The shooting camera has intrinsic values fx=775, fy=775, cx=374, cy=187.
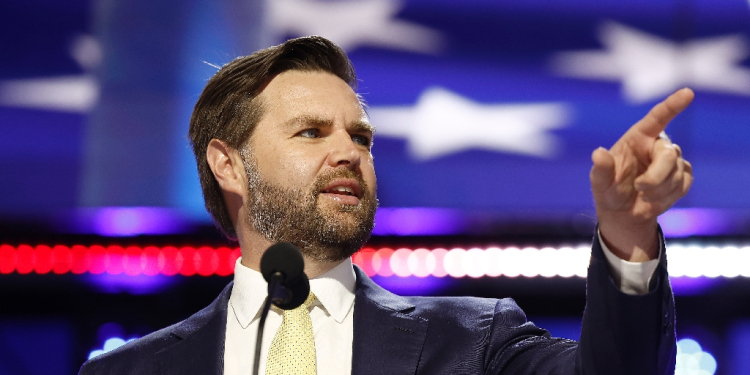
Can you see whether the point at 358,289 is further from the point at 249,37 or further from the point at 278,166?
the point at 249,37

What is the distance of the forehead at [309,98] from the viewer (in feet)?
7.20

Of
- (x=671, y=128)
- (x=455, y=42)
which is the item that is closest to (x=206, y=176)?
(x=455, y=42)

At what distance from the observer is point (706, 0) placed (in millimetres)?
3590

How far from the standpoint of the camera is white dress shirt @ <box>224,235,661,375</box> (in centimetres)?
198

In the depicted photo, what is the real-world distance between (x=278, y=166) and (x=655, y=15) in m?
2.27

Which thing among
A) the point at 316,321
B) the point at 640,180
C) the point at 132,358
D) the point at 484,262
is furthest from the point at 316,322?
the point at 484,262

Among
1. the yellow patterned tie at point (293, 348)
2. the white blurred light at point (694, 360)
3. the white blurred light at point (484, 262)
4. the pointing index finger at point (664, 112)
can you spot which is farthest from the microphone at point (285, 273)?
the white blurred light at point (694, 360)

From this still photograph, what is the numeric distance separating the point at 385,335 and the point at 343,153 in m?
0.50

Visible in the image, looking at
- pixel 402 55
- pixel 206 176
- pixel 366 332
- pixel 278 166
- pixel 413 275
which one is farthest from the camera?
pixel 402 55

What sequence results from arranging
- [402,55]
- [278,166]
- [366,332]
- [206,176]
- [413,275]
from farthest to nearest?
1. [402,55]
2. [413,275]
3. [206,176]
4. [278,166]
5. [366,332]

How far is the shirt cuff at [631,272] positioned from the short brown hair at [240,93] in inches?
46.2

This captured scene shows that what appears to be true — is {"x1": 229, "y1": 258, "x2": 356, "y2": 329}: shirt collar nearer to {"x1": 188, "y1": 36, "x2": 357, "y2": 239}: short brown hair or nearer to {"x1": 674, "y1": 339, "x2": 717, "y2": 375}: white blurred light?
{"x1": 188, "y1": 36, "x2": 357, "y2": 239}: short brown hair

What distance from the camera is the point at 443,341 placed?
76.9 inches

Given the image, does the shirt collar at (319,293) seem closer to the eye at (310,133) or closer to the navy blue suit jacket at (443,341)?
the navy blue suit jacket at (443,341)
